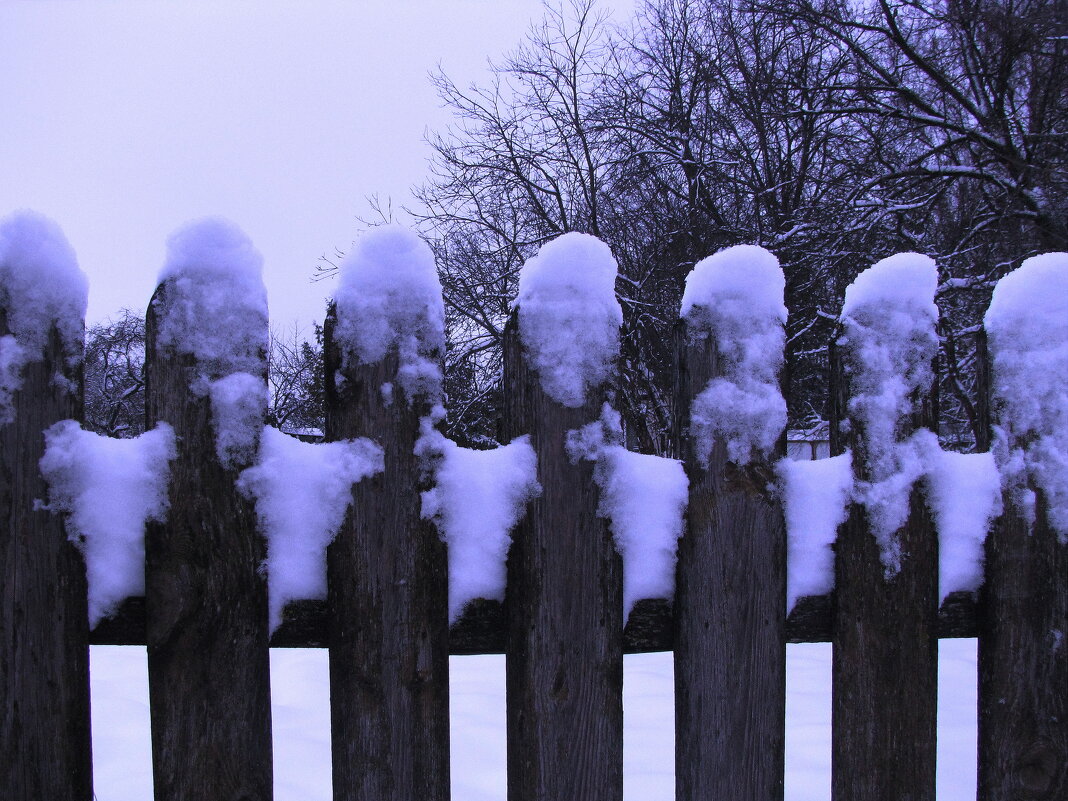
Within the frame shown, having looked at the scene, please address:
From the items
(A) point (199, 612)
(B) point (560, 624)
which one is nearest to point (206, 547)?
(A) point (199, 612)

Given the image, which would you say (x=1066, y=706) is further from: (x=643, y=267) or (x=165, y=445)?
(x=643, y=267)

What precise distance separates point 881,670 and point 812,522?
298 mm

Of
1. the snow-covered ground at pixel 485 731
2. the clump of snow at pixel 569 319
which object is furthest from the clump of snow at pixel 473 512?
the snow-covered ground at pixel 485 731

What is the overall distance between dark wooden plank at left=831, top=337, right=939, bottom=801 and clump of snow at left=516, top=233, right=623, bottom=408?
0.56 meters

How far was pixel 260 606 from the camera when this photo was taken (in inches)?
42.1

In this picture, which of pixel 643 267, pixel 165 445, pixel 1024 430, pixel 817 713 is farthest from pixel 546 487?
pixel 643 267

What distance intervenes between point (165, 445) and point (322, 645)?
0.42 m

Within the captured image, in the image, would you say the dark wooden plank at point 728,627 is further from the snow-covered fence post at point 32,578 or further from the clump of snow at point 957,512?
the snow-covered fence post at point 32,578

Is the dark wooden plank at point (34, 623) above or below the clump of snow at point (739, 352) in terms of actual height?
below

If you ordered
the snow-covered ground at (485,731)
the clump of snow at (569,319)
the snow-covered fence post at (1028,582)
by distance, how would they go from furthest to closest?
the snow-covered ground at (485,731)
the snow-covered fence post at (1028,582)
the clump of snow at (569,319)

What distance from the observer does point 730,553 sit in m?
1.19

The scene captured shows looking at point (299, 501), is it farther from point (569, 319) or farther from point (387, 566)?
point (569, 319)

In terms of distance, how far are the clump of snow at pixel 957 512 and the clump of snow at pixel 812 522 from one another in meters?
0.16

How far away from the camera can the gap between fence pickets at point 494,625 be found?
41.4 inches
